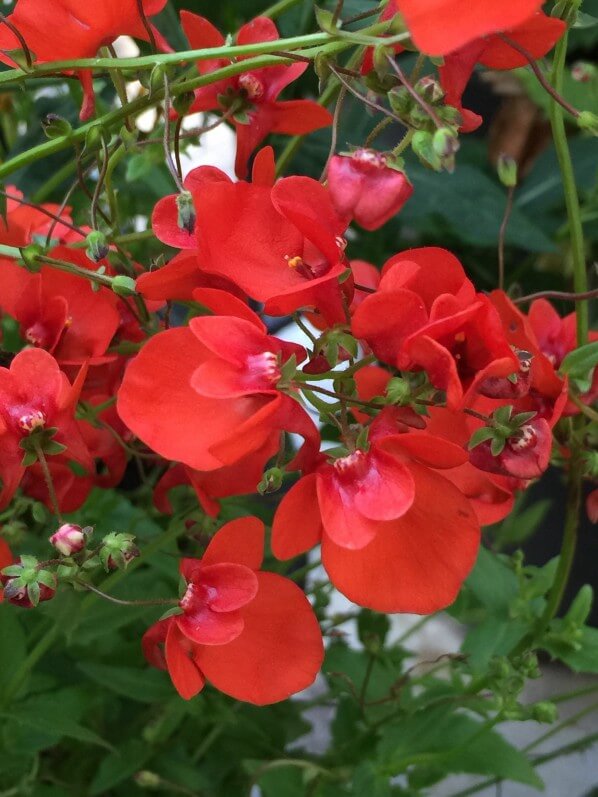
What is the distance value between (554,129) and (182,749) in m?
0.42

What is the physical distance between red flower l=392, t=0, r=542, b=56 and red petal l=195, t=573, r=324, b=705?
0.20m

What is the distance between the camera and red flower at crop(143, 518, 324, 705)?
1.09 feet

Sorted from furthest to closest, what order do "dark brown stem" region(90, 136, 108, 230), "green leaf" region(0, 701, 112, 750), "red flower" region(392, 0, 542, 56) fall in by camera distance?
"green leaf" region(0, 701, 112, 750)
"dark brown stem" region(90, 136, 108, 230)
"red flower" region(392, 0, 542, 56)

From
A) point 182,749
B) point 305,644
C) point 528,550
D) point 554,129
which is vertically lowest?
point 528,550

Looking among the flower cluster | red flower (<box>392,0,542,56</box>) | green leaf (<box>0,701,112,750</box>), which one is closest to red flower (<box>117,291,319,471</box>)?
the flower cluster

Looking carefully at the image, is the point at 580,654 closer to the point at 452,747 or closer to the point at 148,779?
the point at 452,747

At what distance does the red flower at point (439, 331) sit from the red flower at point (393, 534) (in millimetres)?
24

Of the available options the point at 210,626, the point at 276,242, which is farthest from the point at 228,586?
the point at 276,242

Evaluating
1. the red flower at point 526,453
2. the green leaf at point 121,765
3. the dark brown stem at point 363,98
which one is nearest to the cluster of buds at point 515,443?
the red flower at point 526,453

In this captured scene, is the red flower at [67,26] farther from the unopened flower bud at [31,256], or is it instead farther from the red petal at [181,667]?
the red petal at [181,667]

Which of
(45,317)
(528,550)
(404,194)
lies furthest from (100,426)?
(528,550)

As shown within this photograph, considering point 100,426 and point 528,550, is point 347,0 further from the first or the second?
point 528,550

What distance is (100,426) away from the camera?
1.34 feet

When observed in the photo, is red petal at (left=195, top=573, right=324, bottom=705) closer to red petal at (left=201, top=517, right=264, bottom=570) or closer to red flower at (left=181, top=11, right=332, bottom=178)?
red petal at (left=201, top=517, right=264, bottom=570)
